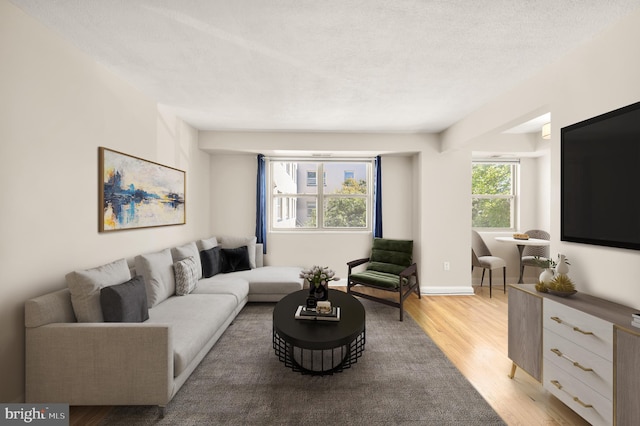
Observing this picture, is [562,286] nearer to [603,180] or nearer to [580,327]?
[580,327]

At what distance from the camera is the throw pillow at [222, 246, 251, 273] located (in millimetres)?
4375

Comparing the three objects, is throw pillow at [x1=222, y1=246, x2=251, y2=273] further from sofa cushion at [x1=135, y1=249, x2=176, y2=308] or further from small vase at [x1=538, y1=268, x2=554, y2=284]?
small vase at [x1=538, y1=268, x2=554, y2=284]

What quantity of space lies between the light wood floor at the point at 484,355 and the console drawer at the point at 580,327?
1.88 ft

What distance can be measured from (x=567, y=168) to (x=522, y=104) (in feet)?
2.93

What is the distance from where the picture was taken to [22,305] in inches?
75.0

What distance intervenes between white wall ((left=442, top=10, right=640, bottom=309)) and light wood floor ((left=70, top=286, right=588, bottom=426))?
879 millimetres

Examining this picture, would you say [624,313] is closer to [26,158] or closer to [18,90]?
[26,158]

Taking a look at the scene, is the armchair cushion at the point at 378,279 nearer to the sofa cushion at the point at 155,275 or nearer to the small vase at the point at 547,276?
the small vase at the point at 547,276

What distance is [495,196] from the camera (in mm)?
5477

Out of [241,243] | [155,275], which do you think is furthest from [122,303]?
[241,243]

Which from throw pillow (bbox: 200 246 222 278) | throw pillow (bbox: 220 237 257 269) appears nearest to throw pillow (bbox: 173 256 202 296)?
throw pillow (bbox: 200 246 222 278)

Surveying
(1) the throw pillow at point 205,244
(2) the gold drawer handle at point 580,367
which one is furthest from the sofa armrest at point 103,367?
(2) the gold drawer handle at point 580,367

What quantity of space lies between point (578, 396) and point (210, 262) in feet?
12.8

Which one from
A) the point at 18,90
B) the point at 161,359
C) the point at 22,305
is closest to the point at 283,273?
the point at 161,359
